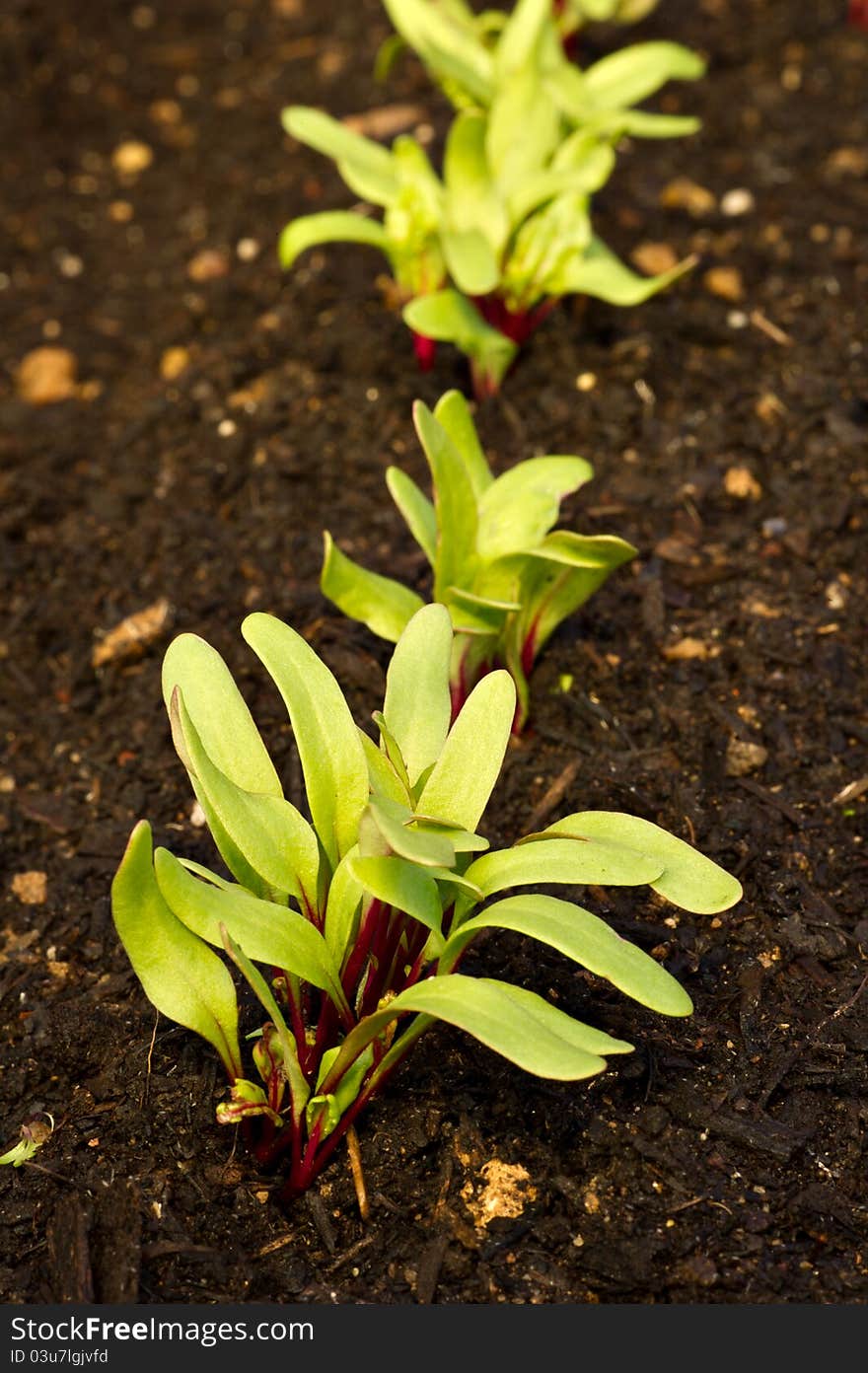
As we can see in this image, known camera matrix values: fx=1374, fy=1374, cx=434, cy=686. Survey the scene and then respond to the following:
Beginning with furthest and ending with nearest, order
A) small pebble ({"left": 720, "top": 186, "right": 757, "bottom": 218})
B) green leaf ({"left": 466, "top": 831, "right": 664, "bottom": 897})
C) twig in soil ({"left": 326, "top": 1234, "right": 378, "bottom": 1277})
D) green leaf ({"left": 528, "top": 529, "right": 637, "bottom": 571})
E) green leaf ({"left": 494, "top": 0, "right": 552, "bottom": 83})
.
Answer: small pebble ({"left": 720, "top": 186, "right": 757, "bottom": 218}) → green leaf ({"left": 494, "top": 0, "right": 552, "bottom": 83}) → green leaf ({"left": 528, "top": 529, "right": 637, "bottom": 571}) → twig in soil ({"left": 326, "top": 1234, "right": 378, "bottom": 1277}) → green leaf ({"left": 466, "top": 831, "right": 664, "bottom": 897})

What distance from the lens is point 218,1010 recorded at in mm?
1991

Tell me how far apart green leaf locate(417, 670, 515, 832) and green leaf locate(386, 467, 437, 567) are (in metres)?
0.55

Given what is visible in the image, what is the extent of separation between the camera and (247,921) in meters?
1.82

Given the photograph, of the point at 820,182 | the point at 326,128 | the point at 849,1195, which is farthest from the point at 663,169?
the point at 849,1195

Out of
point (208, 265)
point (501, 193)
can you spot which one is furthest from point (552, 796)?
point (208, 265)

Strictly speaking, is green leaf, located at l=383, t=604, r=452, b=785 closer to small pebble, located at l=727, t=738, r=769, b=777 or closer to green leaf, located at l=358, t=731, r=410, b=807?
green leaf, located at l=358, t=731, r=410, b=807

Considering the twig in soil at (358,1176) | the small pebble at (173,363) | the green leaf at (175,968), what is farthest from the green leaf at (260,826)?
the small pebble at (173,363)

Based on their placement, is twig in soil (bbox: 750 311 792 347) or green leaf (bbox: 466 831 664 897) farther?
twig in soil (bbox: 750 311 792 347)

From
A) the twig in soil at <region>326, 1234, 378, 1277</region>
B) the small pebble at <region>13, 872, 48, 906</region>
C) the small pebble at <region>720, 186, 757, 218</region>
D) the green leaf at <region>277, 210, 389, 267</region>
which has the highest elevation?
the green leaf at <region>277, 210, 389, 267</region>

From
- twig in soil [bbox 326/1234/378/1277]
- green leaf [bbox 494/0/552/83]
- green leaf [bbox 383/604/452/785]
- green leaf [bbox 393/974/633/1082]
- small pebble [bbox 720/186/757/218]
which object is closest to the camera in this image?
green leaf [bbox 393/974/633/1082]

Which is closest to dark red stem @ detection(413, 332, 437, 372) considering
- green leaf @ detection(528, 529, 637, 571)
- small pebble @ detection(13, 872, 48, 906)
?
green leaf @ detection(528, 529, 637, 571)

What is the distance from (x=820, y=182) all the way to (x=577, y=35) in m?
1.08

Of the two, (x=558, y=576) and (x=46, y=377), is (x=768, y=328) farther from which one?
(x=46, y=377)

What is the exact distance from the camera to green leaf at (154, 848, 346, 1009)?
5.80ft
